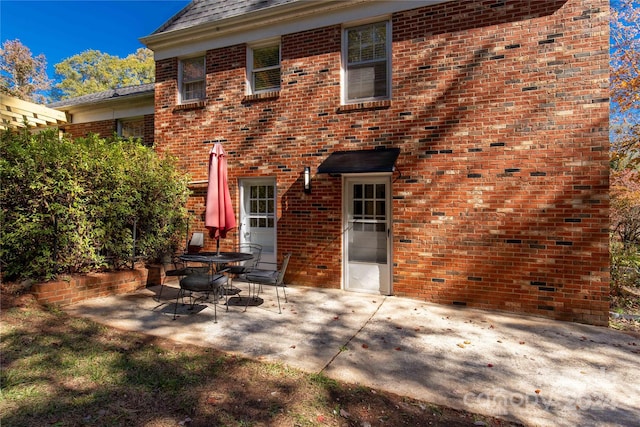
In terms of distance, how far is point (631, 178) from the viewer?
9.37 meters

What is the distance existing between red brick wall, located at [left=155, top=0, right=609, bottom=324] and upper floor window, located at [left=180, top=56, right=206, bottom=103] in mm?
2381

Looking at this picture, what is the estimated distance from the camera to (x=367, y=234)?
6.63m

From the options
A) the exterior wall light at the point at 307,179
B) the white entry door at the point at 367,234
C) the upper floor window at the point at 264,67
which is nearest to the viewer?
the white entry door at the point at 367,234

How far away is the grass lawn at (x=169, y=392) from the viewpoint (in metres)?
2.58

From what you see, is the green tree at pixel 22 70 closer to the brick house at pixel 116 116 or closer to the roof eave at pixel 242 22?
the brick house at pixel 116 116

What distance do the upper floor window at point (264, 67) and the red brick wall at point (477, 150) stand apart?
380 mm

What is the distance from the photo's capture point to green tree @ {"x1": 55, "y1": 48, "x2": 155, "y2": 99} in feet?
106

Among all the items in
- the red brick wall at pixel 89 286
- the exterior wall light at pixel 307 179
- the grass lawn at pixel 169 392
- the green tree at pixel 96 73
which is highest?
the green tree at pixel 96 73

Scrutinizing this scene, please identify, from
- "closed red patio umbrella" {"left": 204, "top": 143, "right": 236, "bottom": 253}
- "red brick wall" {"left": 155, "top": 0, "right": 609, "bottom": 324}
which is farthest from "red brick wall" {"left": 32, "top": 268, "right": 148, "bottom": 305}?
"red brick wall" {"left": 155, "top": 0, "right": 609, "bottom": 324}

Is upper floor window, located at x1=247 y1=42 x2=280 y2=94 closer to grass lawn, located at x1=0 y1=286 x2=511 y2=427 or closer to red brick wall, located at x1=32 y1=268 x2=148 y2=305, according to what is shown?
red brick wall, located at x1=32 y1=268 x2=148 y2=305

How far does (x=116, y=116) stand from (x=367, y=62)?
332 inches

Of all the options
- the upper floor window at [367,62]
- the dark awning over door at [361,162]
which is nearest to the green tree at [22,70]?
the upper floor window at [367,62]

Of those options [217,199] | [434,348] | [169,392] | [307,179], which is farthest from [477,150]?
[169,392]

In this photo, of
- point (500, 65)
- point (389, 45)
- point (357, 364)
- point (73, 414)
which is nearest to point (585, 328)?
point (357, 364)
